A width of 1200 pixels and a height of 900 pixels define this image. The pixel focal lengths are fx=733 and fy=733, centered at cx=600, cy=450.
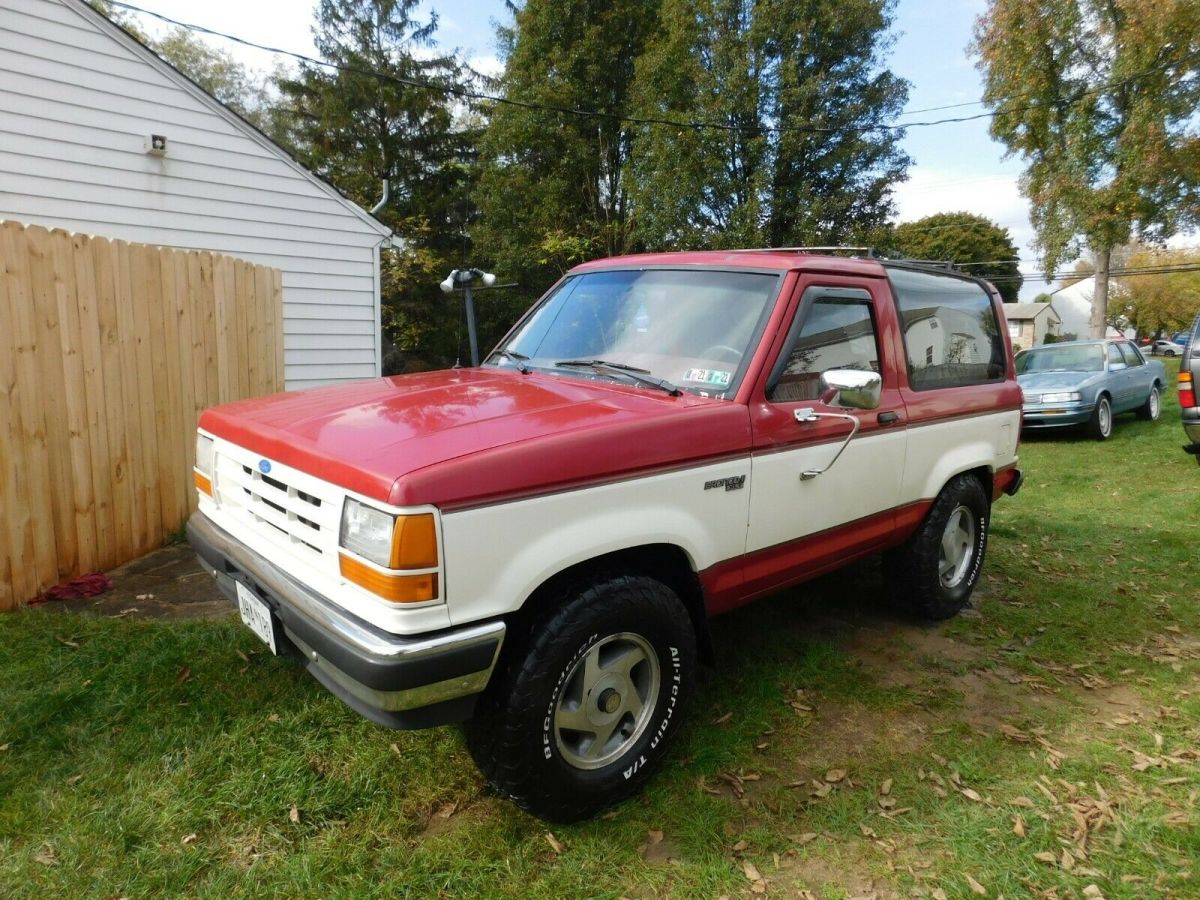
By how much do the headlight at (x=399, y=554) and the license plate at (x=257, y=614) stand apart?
0.61 metres

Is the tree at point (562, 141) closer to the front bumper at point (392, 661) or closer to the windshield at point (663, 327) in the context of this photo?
the windshield at point (663, 327)

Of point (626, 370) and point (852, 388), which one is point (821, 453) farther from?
point (626, 370)

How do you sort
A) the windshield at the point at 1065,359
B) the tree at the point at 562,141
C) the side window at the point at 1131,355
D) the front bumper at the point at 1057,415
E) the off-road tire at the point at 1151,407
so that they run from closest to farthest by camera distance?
1. the front bumper at the point at 1057,415
2. the windshield at the point at 1065,359
3. the side window at the point at 1131,355
4. the off-road tire at the point at 1151,407
5. the tree at the point at 562,141

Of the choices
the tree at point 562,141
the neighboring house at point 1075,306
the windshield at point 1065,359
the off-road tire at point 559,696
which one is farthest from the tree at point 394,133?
the neighboring house at point 1075,306

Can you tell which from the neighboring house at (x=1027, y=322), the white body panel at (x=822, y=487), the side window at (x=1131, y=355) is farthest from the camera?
the neighboring house at (x=1027, y=322)

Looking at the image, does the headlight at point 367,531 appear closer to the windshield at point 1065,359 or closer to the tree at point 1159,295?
the windshield at point 1065,359

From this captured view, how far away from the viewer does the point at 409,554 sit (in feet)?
6.63

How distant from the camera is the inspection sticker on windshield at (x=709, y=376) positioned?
2939 mm

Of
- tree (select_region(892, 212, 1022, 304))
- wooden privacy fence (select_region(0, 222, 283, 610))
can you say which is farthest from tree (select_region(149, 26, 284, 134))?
tree (select_region(892, 212, 1022, 304))

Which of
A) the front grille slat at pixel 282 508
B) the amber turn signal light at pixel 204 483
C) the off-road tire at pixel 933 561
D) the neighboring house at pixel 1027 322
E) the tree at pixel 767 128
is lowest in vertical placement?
the off-road tire at pixel 933 561

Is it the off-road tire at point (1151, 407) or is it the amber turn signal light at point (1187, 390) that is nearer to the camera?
the amber turn signal light at point (1187, 390)

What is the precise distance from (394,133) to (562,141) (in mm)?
6889

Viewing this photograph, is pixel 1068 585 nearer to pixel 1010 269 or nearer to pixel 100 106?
pixel 100 106

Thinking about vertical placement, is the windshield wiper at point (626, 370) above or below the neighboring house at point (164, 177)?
below
